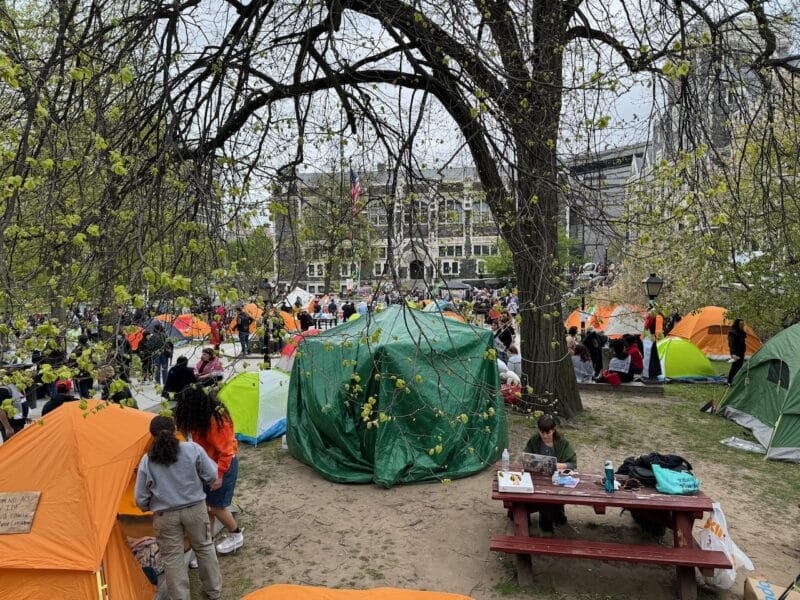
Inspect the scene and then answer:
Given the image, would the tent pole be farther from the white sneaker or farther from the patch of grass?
the patch of grass

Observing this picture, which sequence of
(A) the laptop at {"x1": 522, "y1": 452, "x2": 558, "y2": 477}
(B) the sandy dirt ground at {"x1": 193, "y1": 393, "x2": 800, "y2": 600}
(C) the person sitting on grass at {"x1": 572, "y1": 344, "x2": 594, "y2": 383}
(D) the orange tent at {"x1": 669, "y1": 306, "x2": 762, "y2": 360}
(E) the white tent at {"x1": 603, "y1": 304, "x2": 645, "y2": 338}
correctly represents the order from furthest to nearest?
(E) the white tent at {"x1": 603, "y1": 304, "x2": 645, "y2": 338} < (D) the orange tent at {"x1": 669, "y1": 306, "x2": 762, "y2": 360} < (C) the person sitting on grass at {"x1": 572, "y1": 344, "x2": 594, "y2": 383} < (A) the laptop at {"x1": 522, "y1": 452, "x2": 558, "y2": 477} < (B) the sandy dirt ground at {"x1": 193, "y1": 393, "x2": 800, "y2": 600}

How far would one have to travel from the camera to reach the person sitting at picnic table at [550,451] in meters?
5.72

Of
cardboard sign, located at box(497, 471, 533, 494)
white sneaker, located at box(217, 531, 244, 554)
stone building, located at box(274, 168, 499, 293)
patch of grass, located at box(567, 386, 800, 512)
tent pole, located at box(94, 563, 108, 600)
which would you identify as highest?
stone building, located at box(274, 168, 499, 293)

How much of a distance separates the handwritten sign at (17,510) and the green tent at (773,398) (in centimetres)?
821

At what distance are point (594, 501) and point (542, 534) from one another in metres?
1.00

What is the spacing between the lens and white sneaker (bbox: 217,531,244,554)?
18.3 feet

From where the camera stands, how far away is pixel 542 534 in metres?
5.73

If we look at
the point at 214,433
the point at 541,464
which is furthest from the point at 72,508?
the point at 541,464

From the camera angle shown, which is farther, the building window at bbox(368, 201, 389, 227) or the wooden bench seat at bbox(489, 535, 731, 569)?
the building window at bbox(368, 201, 389, 227)

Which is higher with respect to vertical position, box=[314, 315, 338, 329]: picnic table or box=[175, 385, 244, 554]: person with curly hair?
box=[175, 385, 244, 554]: person with curly hair

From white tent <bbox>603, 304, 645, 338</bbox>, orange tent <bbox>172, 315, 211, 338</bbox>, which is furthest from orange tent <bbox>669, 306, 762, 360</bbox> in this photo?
orange tent <bbox>172, 315, 211, 338</bbox>

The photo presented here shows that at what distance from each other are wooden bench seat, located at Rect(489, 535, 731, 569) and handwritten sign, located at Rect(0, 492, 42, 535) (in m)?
3.60

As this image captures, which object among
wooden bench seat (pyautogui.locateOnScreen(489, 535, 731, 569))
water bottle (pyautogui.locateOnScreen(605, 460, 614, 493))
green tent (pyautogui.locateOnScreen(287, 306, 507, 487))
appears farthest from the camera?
green tent (pyautogui.locateOnScreen(287, 306, 507, 487))

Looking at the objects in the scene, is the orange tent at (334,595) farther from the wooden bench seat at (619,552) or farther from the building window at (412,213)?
the building window at (412,213)
